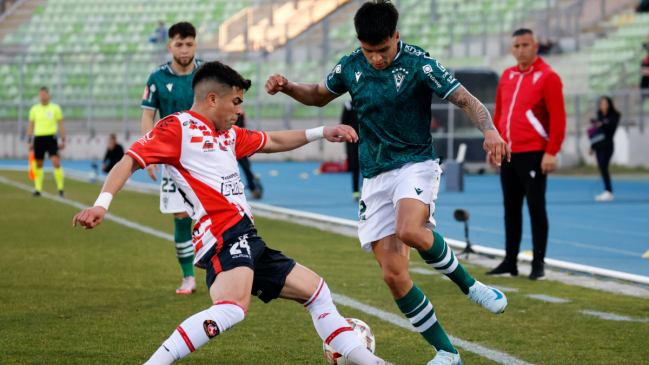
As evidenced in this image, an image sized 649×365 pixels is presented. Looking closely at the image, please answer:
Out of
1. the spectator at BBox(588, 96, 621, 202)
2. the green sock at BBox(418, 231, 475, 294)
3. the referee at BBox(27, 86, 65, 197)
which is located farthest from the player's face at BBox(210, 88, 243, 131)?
the spectator at BBox(588, 96, 621, 202)

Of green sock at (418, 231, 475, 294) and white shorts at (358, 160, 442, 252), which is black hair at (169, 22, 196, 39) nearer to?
white shorts at (358, 160, 442, 252)

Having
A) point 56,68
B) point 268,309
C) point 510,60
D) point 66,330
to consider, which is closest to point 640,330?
point 268,309

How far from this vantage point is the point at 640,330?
4.91 meters

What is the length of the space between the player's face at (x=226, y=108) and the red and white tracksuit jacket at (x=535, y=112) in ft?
12.2

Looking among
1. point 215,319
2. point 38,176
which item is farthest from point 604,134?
point 215,319

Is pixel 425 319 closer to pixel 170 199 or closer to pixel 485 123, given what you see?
pixel 485 123

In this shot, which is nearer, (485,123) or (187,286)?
(485,123)

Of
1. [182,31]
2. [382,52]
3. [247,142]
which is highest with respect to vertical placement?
[182,31]

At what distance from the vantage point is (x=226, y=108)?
3.71 m

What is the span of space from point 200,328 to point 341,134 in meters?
1.21

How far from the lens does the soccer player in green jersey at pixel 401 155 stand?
159 inches

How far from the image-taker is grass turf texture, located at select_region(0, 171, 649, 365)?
4.35 m

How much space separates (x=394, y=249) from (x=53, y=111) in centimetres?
1322

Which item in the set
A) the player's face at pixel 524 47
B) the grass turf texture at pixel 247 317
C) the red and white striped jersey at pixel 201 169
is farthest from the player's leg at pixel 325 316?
the player's face at pixel 524 47
